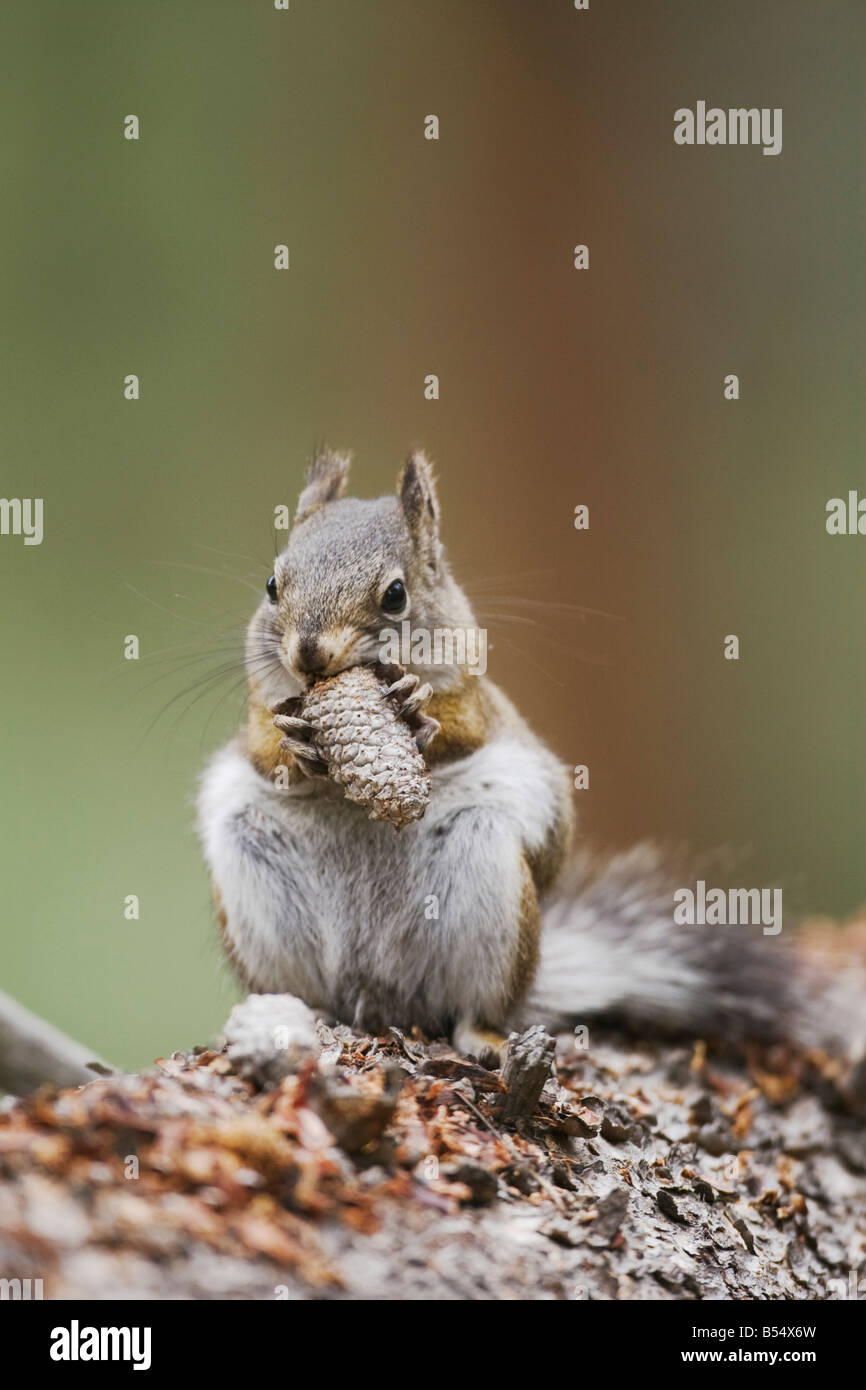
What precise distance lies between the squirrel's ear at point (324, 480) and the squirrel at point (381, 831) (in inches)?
1.3

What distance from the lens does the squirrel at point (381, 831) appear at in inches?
66.5

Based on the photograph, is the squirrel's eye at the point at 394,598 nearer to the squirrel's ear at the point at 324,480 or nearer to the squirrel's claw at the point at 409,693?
the squirrel's claw at the point at 409,693

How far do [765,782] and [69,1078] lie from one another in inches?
101

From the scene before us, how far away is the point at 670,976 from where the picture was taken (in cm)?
221

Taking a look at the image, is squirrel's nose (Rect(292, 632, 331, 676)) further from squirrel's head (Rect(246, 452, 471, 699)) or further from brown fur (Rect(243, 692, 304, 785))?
brown fur (Rect(243, 692, 304, 785))

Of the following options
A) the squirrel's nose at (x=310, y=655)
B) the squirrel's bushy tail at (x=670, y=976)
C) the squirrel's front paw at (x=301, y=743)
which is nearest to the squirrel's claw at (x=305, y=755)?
the squirrel's front paw at (x=301, y=743)

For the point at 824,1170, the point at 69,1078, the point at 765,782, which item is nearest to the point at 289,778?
the point at 69,1078

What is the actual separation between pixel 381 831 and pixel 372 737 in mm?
274

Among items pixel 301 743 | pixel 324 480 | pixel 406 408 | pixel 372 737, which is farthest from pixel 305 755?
pixel 406 408

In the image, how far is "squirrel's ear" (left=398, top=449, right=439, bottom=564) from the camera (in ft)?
5.95

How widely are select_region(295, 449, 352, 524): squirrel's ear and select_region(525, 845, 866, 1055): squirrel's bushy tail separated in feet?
2.74

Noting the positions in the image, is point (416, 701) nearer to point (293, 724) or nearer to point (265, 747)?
point (293, 724)

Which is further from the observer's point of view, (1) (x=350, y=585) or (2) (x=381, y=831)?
(2) (x=381, y=831)
